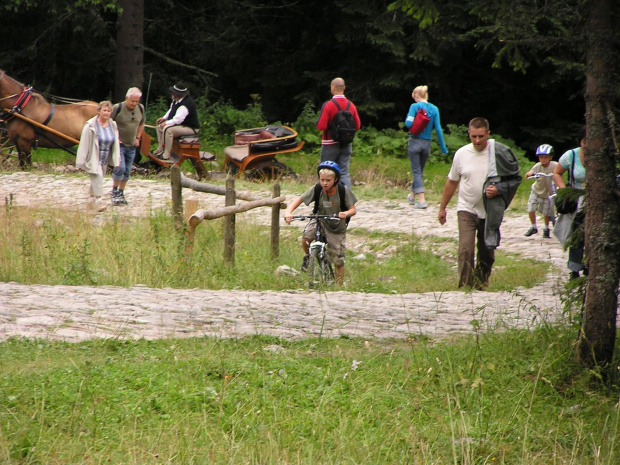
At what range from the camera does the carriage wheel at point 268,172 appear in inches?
752

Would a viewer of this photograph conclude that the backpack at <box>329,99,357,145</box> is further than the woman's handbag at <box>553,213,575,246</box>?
Yes

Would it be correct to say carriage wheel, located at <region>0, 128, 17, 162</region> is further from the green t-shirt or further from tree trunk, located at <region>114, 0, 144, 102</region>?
the green t-shirt

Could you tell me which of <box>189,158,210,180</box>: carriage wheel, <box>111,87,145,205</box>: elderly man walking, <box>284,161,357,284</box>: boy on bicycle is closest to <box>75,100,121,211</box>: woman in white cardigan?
<box>111,87,145,205</box>: elderly man walking

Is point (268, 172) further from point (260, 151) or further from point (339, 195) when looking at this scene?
point (339, 195)

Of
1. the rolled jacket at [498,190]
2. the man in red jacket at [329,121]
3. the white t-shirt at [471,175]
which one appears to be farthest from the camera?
the man in red jacket at [329,121]

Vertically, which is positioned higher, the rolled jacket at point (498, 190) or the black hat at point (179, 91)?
the black hat at point (179, 91)

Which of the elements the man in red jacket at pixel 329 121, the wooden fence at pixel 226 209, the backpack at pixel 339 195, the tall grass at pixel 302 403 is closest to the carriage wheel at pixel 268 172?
the man in red jacket at pixel 329 121

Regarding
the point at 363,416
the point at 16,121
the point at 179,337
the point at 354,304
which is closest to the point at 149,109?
the point at 16,121

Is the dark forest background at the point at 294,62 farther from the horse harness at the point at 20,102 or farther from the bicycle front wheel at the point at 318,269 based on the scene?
the bicycle front wheel at the point at 318,269

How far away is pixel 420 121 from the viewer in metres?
15.7

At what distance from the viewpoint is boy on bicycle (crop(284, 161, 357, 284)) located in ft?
34.2

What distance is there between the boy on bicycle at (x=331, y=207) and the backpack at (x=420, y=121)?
17.5 feet

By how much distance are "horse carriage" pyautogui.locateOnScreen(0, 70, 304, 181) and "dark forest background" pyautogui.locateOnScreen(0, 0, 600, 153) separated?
501 cm

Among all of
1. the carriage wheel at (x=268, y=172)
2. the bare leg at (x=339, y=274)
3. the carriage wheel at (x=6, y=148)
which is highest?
the carriage wheel at (x=6, y=148)
